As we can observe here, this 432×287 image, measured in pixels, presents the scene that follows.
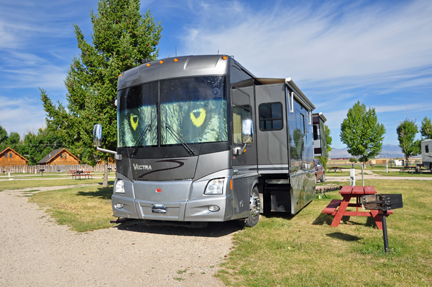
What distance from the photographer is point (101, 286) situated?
12.2ft

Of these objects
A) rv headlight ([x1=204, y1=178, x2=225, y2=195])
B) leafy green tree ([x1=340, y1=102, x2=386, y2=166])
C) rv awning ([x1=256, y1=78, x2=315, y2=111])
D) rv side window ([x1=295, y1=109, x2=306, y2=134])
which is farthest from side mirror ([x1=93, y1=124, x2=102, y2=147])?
leafy green tree ([x1=340, y1=102, x2=386, y2=166])

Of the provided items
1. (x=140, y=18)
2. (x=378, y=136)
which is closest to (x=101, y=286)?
(x=140, y=18)

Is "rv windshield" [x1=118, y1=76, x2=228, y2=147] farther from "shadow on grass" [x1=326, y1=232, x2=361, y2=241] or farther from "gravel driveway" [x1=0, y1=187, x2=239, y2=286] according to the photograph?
"shadow on grass" [x1=326, y1=232, x2=361, y2=241]

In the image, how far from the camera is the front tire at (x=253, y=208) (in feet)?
21.4

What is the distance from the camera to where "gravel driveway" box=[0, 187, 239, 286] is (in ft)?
13.0

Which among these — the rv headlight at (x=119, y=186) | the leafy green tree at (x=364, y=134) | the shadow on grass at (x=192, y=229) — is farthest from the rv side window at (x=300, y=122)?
the leafy green tree at (x=364, y=134)

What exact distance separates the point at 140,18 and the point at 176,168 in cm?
800

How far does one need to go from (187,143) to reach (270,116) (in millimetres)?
2552

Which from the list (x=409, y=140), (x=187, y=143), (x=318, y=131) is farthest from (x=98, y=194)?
(x=409, y=140)

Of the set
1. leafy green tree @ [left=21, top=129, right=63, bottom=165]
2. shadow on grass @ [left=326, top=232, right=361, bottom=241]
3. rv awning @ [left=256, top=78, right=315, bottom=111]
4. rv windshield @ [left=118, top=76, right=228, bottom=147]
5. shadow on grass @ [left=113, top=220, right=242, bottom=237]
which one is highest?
leafy green tree @ [left=21, top=129, right=63, bottom=165]

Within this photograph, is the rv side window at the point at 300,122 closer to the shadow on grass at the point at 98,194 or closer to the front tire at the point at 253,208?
the front tire at the point at 253,208

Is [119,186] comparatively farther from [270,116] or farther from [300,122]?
[300,122]

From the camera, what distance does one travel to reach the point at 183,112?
5738mm

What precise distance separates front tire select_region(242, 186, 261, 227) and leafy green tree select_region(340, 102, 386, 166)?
33.1 m
